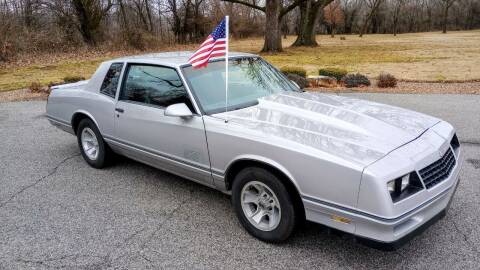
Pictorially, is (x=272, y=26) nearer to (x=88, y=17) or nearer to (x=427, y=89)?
(x=88, y=17)

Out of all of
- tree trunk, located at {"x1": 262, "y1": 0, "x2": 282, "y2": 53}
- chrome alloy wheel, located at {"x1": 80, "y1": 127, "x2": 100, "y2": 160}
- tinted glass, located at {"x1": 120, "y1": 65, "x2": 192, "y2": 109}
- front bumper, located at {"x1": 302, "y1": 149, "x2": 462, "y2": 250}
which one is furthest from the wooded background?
front bumper, located at {"x1": 302, "y1": 149, "x2": 462, "y2": 250}

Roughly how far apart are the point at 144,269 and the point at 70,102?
3207 mm

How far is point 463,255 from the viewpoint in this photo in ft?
10.3

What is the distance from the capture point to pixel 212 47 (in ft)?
13.3

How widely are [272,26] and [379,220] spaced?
24.2 metres

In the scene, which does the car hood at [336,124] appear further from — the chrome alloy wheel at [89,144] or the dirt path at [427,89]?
the dirt path at [427,89]

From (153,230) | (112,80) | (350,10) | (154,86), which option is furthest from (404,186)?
(350,10)

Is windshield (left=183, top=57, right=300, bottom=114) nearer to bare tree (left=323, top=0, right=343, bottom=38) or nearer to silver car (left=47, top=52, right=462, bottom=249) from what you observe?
silver car (left=47, top=52, right=462, bottom=249)

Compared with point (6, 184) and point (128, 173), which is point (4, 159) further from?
point (128, 173)

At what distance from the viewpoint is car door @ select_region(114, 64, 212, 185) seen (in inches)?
150

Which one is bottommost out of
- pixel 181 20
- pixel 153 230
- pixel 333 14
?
pixel 153 230

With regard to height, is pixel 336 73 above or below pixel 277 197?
above

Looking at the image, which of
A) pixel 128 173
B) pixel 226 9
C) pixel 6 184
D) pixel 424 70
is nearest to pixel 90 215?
pixel 128 173

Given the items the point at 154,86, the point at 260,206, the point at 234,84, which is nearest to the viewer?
the point at 260,206
